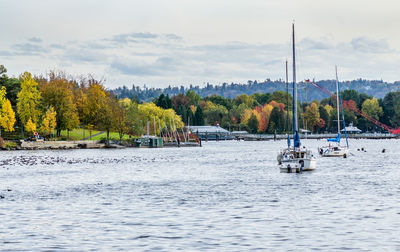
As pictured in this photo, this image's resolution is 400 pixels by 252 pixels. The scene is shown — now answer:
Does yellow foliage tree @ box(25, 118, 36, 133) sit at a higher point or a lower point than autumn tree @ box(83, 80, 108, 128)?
lower

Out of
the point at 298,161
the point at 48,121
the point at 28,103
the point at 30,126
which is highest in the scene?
the point at 28,103

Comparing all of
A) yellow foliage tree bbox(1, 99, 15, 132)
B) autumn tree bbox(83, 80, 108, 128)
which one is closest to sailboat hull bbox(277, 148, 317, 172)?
yellow foliage tree bbox(1, 99, 15, 132)

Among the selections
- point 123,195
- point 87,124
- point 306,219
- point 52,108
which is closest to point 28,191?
point 123,195

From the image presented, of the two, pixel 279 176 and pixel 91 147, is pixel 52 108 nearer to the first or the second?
pixel 91 147

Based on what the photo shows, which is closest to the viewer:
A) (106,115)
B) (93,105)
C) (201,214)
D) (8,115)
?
(201,214)

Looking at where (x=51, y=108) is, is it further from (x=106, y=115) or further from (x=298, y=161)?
(x=298, y=161)

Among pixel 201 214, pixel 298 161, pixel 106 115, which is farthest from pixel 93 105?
pixel 201 214

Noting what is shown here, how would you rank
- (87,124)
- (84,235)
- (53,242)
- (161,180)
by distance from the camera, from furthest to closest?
(87,124)
(161,180)
(84,235)
(53,242)

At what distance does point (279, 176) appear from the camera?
7112 centimetres

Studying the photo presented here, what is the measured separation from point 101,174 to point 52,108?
93755 millimetres

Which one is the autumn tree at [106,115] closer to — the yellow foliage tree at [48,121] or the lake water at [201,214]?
the yellow foliage tree at [48,121]

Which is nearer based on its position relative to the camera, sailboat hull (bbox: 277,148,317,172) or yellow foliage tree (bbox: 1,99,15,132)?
sailboat hull (bbox: 277,148,317,172)

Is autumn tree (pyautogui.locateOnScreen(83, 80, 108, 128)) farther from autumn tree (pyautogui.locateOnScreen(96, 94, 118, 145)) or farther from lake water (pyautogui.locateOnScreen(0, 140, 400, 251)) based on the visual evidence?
lake water (pyautogui.locateOnScreen(0, 140, 400, 251))

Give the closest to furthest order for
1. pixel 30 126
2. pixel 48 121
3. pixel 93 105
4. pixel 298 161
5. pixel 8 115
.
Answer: pixel 298 161 < pixel 8 115 < pixel 30 126 < pixel 48 121 < pixel 93 105
